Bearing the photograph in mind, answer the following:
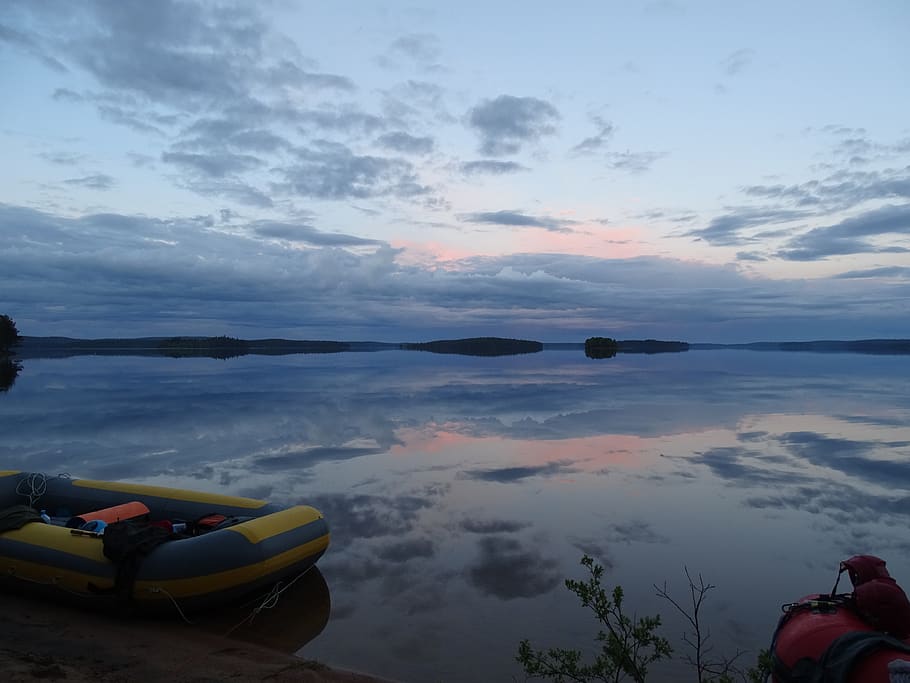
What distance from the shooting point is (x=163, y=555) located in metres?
5.57

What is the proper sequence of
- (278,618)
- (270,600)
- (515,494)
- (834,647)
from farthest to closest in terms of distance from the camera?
(515,494) < (270,600) < (278,618) < (834,647)

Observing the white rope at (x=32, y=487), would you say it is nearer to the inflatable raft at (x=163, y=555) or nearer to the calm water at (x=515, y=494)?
the inflatable raft at (x=163, y=555)

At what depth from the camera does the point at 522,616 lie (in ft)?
18.6

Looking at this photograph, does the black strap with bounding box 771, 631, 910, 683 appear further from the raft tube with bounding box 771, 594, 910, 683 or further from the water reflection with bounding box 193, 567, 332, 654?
the water reflection with bounding box 193, 567, 332, 654

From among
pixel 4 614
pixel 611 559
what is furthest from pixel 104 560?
pixel 611 559

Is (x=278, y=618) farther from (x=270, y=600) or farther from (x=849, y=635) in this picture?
(x=849, y=635)

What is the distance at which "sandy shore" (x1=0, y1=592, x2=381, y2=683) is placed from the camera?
4.34 m

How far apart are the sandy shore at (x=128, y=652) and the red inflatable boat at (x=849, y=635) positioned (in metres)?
2.90

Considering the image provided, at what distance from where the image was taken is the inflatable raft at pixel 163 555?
17.8 ft

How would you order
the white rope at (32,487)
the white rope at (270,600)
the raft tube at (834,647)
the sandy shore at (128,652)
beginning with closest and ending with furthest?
the raft tube at (834,647) < the sandy shore at (128,652) < the white rope at (270,600) < the white rope at (32,487)

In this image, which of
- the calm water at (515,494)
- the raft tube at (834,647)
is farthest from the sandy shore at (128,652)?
the raft tube at (834,647)

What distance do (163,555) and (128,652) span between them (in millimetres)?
900

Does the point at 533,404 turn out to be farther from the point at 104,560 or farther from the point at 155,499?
the point at 104,560

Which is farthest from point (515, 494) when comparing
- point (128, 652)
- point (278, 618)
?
point (128, 652)
